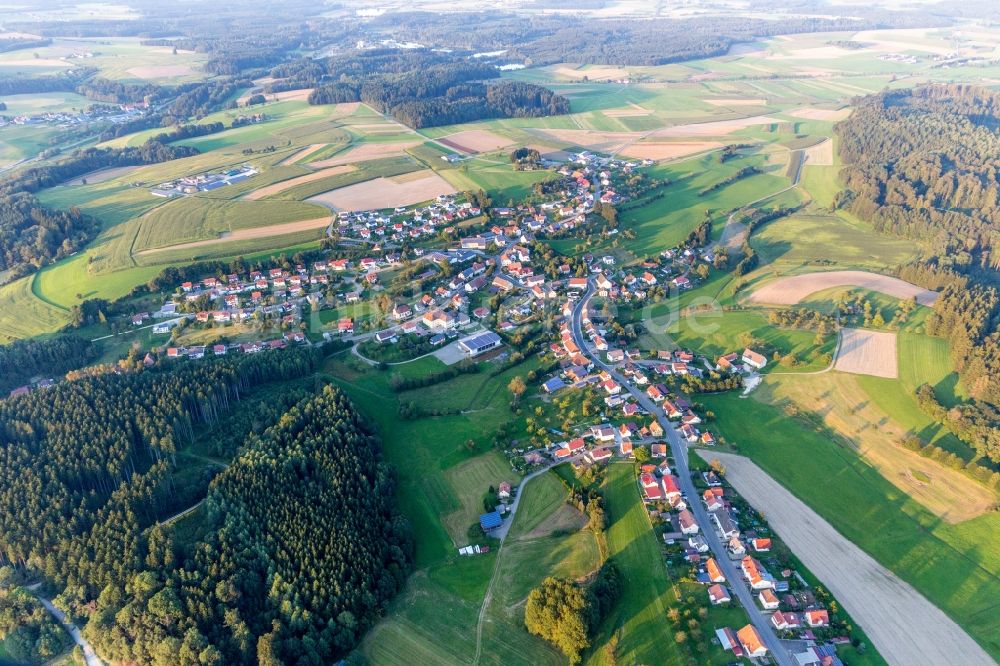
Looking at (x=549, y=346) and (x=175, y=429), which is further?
(x=549, y=346)

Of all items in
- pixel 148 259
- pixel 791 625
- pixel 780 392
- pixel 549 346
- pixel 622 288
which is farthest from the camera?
pixel 148 259

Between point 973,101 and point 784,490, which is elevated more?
point 973,101

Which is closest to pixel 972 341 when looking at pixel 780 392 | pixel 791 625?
pixel 780 392

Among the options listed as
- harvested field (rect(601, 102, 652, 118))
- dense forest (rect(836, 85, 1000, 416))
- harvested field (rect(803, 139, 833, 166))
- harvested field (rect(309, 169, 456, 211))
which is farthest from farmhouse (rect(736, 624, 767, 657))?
harvested field (rect(601, 102, 652, 118))

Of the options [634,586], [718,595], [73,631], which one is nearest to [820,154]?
[718,595]

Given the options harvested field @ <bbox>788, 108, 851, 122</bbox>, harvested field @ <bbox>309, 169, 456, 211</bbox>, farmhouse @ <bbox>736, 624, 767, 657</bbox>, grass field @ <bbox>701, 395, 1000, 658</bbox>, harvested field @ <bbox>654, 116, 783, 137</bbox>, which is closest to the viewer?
farmhouse @ <bbox>736, 624, 767, 657</bbox>

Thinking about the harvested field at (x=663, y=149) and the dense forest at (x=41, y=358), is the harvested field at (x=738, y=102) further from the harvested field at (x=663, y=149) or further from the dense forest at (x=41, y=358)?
the dense forest at (x=41, y=358)

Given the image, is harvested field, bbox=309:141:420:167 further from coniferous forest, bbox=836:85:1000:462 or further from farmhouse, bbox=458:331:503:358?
coniferous forest, bbox=836:85:1000:462

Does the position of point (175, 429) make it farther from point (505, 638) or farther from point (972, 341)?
point (972, 341)
